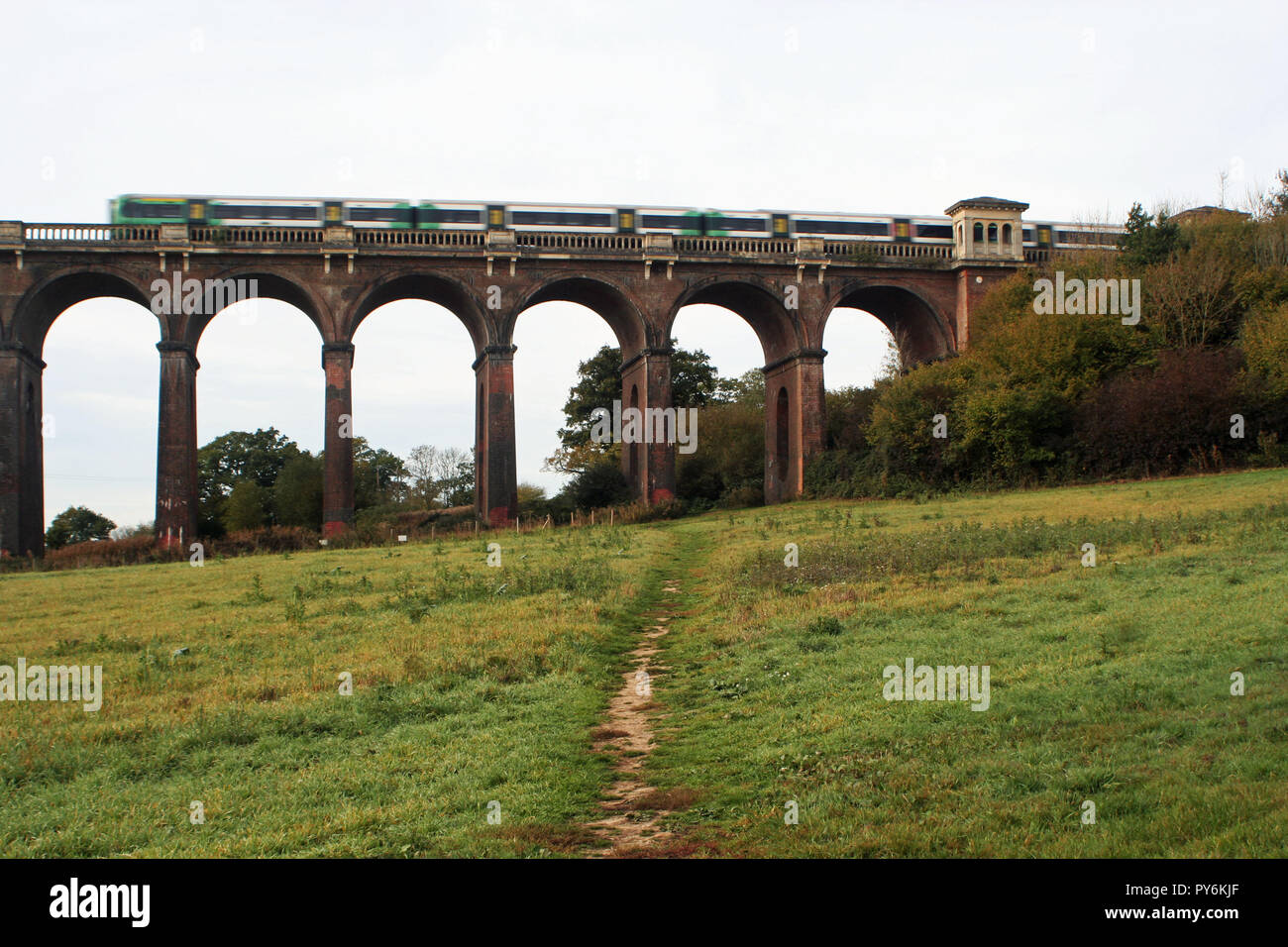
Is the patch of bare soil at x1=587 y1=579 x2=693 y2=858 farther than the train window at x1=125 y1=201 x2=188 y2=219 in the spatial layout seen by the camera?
No

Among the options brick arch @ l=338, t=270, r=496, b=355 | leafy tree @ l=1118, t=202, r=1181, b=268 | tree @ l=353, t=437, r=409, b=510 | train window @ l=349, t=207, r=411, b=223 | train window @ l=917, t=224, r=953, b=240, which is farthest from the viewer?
tree @ l=353, t=437, r=409, b=510

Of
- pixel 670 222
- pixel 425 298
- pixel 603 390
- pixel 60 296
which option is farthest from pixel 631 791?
pixel 603 390

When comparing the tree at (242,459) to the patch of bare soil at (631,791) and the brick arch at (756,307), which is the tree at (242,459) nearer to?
the brick arch at (756,307)

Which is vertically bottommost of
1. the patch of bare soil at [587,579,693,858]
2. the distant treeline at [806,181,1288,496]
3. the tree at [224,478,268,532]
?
the patch of bare soil at [587,579,693,858]

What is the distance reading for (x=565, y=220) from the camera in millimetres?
46594

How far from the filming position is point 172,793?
339 inches

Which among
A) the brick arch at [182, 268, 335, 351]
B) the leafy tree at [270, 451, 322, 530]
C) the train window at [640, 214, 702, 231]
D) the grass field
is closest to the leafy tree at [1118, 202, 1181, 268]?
the train window at [640, 214, 702, 231]

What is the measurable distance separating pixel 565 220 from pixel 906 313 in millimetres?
17255

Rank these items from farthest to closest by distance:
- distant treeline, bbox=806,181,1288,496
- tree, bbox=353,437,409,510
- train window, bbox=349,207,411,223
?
tree, bbox=353,437,409,510 < train window, bbox=349,207,411,223 < distant treeline, bbox=806,181,1288,496

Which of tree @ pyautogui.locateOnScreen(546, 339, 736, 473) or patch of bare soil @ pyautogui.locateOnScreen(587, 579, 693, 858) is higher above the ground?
tree @ pyautogui.locateOnScreen(546, 339, 736, 473)

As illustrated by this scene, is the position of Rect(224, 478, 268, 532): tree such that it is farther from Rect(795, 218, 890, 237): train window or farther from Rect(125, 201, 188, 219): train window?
Rect(795, 218, 890, 237): train window

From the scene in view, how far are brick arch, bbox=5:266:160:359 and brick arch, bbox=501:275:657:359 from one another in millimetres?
14778

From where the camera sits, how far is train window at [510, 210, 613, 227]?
151 feet

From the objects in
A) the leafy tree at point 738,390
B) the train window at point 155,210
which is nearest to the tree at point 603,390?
the leafy tree at point 738,390
